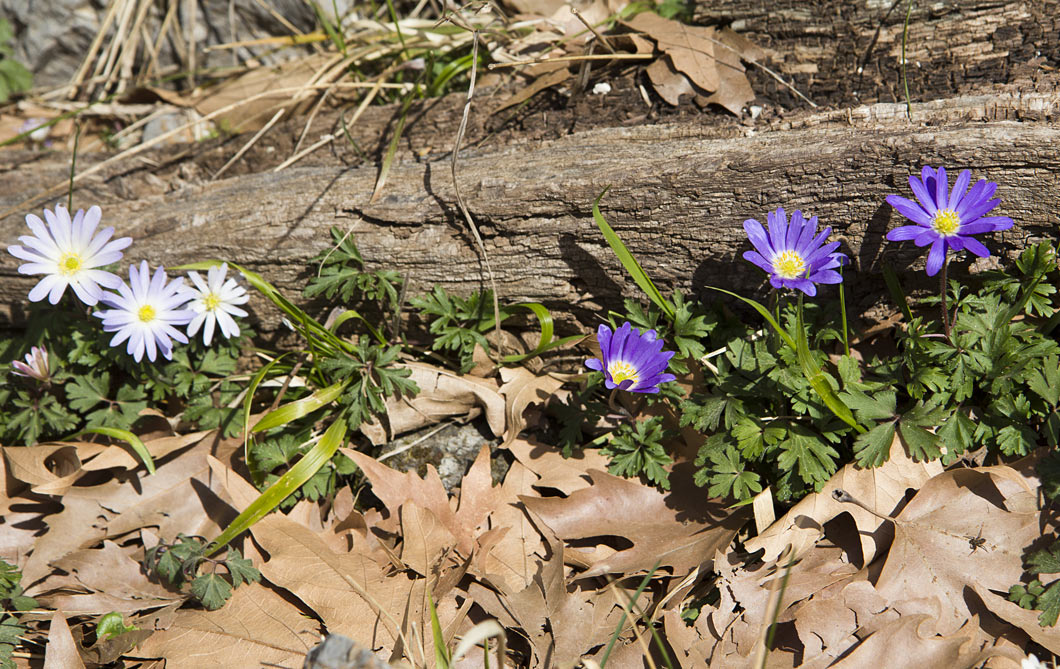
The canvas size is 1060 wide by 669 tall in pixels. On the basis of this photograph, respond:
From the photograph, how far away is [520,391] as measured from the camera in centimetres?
256

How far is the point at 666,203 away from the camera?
240cm

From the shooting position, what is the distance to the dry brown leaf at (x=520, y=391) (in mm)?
2477

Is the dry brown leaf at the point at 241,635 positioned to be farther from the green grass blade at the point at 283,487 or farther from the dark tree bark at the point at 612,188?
the dark tree bark at the point at 612,188

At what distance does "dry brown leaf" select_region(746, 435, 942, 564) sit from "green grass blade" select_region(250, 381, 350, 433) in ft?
5.17

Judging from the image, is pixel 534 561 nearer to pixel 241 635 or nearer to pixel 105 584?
pixel 241 635

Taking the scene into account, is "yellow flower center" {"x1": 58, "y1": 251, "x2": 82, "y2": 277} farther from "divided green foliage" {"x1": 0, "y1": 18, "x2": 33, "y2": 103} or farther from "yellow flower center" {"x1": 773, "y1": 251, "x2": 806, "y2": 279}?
"divided green foliage" {"x1": 0, "y1": 18, "x2": 33, "y2": 103}

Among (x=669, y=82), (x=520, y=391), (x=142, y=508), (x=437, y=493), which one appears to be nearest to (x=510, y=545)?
(x=437, y=493)

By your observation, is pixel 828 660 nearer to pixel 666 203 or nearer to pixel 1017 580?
pixel 1017 580

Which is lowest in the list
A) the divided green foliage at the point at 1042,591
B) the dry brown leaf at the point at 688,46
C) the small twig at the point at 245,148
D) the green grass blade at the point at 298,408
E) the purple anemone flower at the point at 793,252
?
the divided green foliage at the point at 1042,591

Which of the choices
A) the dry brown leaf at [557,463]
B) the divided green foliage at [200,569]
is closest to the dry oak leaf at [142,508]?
the divided green foliage at [200,569]

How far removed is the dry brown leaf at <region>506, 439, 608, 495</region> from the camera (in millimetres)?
2332

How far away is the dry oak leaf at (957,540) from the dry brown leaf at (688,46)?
65.0 inches

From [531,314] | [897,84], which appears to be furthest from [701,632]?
[897,84]

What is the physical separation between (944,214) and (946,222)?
0.04 metres
